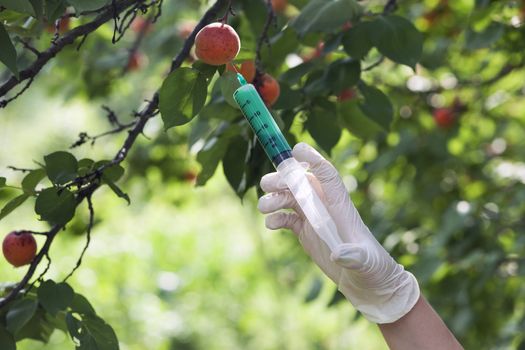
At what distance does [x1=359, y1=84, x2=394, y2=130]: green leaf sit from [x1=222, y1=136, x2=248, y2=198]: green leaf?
25 cm

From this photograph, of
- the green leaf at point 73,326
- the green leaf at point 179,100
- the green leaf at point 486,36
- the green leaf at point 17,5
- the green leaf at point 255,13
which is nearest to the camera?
the green leaf at point 17,5

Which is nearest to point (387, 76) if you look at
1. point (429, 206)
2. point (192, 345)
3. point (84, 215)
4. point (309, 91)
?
point (429, 206)

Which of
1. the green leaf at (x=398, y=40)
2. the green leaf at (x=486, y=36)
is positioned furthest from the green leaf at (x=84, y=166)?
the green leaf at (x=486, y=36)

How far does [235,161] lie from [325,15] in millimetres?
262

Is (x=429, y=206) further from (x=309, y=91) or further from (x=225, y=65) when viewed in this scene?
(x=225, y=65)

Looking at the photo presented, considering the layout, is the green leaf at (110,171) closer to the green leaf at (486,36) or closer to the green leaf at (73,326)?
the green leaf at (73,326)

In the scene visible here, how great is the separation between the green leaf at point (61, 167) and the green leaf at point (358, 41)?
1.57 ft

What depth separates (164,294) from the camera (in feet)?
17.3

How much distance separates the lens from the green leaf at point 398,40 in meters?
1.40

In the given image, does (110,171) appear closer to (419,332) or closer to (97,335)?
(97,335)

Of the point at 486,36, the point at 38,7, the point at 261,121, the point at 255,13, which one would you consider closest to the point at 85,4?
the point at 38,7

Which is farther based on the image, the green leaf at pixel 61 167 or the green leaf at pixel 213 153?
the green leaf at pixel 213 153

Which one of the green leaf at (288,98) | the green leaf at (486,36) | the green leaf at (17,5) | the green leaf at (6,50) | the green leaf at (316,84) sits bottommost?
the green leaf at (486,36)

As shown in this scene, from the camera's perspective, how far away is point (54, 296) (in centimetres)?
120
